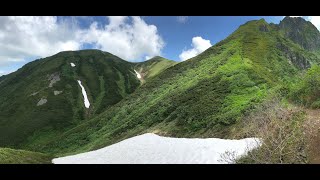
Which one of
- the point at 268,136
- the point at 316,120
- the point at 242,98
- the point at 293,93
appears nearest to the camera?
the point at 268,136

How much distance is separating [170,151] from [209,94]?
16.9 metres

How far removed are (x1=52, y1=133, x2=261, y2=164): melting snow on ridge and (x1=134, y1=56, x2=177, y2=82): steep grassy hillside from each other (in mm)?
122658

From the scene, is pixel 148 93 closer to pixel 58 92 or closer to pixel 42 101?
pixel 42 101

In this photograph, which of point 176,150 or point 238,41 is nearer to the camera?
point 176,150

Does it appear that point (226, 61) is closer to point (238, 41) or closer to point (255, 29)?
point (238, 41)

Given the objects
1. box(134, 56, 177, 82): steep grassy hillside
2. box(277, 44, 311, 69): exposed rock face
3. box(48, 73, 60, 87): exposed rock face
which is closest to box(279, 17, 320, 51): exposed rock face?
box(134, 56, 177, 82): steep grassy hillside

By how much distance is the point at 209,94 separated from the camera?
127 feet

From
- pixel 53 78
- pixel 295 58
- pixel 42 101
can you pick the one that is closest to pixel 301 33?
pixel 295 58

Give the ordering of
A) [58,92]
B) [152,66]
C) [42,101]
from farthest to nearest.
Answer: [152,66], [58,92], [42,101]

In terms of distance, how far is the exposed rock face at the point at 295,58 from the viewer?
67625 millimetres

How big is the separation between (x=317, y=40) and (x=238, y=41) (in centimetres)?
12901

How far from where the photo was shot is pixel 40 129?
90438 mm

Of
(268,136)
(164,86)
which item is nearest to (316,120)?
(268,136)

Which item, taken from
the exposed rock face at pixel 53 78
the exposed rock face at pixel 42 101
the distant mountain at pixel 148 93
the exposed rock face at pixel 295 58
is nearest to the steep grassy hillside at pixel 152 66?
the distant mountain at pixel 148 93
